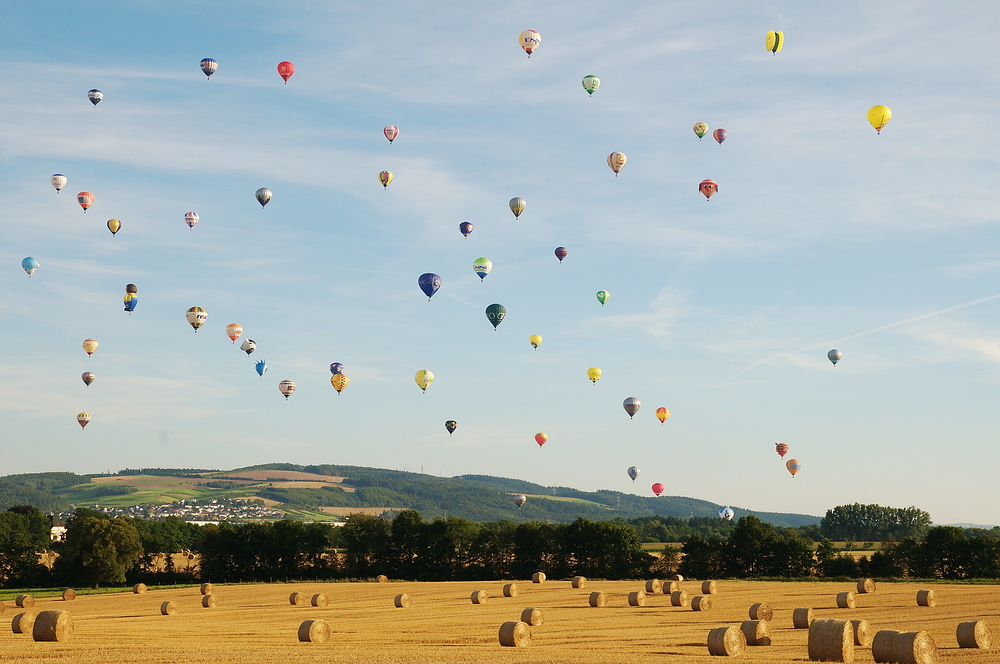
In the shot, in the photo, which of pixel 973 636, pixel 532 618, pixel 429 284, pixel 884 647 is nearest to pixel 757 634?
pixel 884 647

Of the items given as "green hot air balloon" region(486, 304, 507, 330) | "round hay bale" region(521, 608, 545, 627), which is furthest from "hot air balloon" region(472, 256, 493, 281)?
"round hay bale" region(521, 608, 545, 627)

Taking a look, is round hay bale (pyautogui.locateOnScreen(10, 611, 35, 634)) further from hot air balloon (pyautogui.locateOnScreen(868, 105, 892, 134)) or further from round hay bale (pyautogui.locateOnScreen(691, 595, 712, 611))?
hot air balloon (pyautogui.locateOnScreen(868, 105, 892, 134))

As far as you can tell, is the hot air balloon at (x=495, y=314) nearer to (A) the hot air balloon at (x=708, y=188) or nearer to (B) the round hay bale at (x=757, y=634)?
(A) the hot air balloon at (x=708, y=188)

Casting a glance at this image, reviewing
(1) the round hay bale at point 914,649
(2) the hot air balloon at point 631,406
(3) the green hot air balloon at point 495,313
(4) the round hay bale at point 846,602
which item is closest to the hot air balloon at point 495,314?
(3) the green hot air balloon at point 495,313

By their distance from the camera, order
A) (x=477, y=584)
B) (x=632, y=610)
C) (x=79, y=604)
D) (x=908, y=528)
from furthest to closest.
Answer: (x=908, y=528), (x=477, y=584), (x=79, y=604), (x=632, y=610)

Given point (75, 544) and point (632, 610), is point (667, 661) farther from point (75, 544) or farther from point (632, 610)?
point (75, 544)

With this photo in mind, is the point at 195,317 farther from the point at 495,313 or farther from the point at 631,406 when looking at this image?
the point at 631,406

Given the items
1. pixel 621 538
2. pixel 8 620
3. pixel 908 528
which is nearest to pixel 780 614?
pixel 8 620
